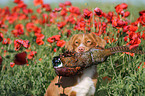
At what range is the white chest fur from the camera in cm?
249

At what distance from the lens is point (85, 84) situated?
8.21 ft

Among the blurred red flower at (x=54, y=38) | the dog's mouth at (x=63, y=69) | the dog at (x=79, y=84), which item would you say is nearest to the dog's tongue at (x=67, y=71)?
the dog's mouth at (x=63, y=69)

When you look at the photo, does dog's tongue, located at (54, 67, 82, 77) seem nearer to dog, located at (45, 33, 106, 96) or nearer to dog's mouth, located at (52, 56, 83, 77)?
dog's mouth, located at (52, 56, 83, 77)

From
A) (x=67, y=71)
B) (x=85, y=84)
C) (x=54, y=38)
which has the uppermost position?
(x=54, y=38)

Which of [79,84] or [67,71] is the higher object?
[67,71]

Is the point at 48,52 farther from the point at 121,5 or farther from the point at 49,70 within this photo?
the point at 121,5

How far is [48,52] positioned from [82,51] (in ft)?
4.95

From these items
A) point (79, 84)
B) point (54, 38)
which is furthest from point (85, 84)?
point (54, 38)

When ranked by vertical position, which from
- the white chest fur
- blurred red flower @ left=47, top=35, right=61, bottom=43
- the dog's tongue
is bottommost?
the white chest fur

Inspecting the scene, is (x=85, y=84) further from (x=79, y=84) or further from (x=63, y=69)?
(x=63, y=69)

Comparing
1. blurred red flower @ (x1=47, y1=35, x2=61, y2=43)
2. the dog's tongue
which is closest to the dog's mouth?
the dog's tongue

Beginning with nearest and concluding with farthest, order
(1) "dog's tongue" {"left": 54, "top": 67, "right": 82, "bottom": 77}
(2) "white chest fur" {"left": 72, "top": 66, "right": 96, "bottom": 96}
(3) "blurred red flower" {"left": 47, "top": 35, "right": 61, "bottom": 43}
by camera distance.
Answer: (1) "dog's tongue" {"left": 54, "top": 67, "right": 82, "bottom": 77}
(2) "white chest fur" {"left": 72, "top": 66, "right": 96, "bottom": 96}
(3) "blurred red flower" {"left": 47, "top": 35, "right": 61, "bottom": 43}

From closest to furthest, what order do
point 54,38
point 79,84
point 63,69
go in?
1. point 63,69
2. point 79,84
3. point 54,38

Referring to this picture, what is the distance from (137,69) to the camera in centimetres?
321
